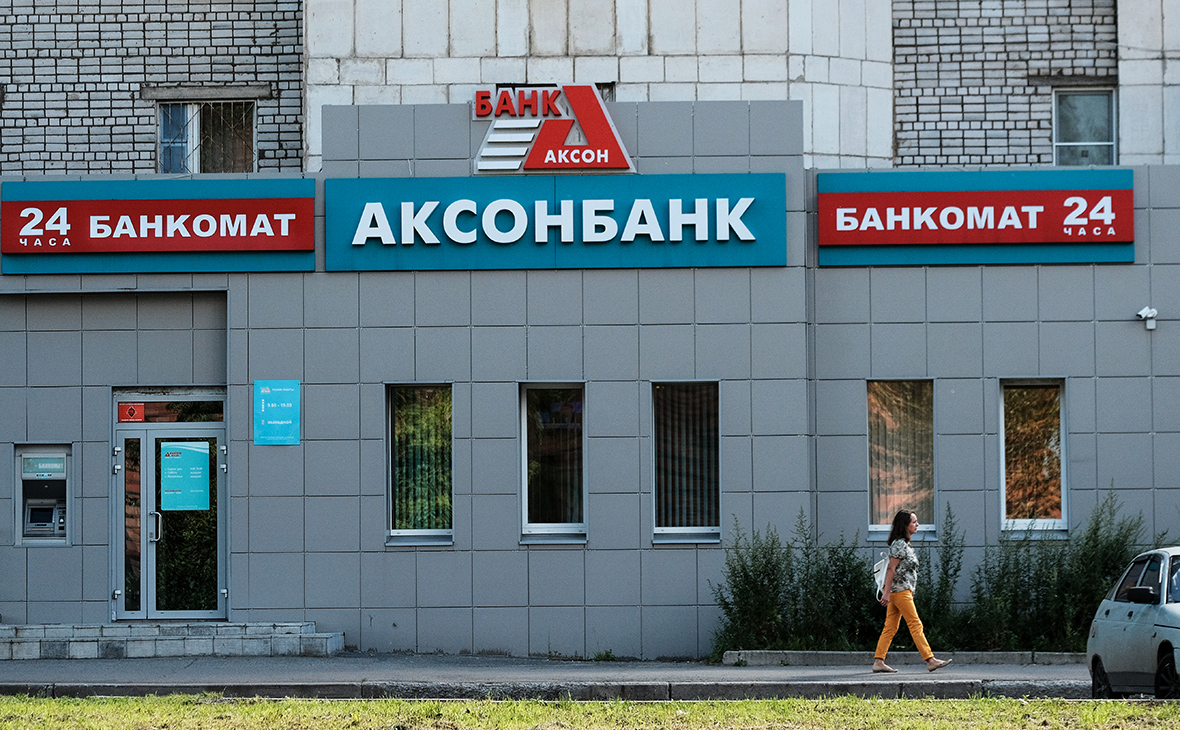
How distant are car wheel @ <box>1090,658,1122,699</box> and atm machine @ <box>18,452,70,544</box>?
35.4ft

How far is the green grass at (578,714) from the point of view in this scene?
9.74m

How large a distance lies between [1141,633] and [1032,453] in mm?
5857

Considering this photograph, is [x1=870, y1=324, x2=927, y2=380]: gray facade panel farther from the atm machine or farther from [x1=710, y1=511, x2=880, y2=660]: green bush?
the atm machine

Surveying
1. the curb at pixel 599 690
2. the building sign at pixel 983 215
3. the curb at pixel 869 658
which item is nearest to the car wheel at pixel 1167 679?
the curb at pixel 599 690

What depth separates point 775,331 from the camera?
15211 mm

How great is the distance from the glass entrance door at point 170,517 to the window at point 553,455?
3424 mm

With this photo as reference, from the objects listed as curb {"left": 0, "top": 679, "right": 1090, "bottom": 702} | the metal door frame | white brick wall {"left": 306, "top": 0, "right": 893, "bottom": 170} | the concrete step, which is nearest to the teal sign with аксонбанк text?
the metal door frame

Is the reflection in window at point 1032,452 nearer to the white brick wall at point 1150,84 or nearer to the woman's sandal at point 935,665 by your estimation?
the woman's sandal at point 935,665

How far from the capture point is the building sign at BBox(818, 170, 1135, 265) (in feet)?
50.2

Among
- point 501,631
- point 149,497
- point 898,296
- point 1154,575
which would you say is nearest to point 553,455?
point 501,631

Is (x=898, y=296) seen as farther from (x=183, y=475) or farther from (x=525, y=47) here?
(x=183, y=475)

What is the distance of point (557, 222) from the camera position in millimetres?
15203

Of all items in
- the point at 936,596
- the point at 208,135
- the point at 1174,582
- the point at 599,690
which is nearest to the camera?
the point at 1174,582

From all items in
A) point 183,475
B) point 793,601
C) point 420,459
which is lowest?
point 793,601
